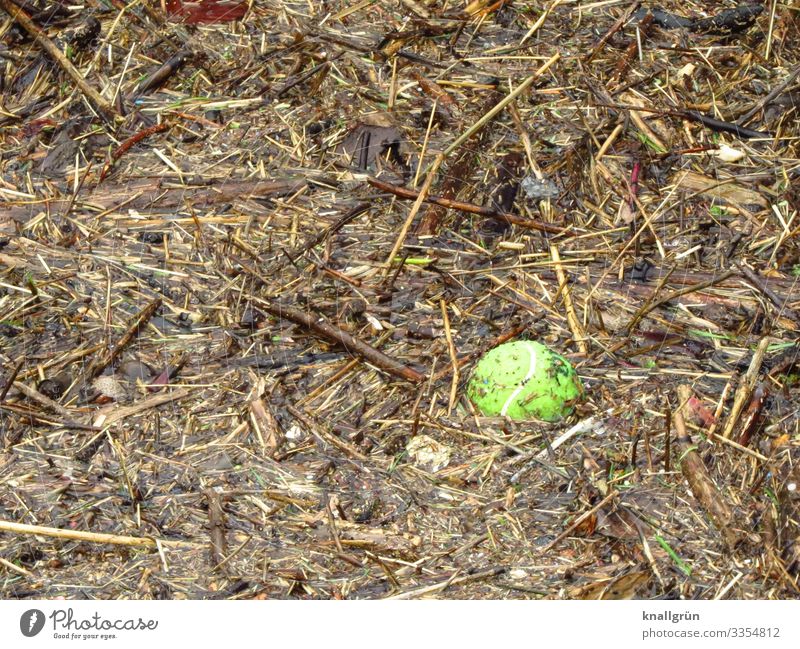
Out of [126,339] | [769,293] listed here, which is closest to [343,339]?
[126,339]

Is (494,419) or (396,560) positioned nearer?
(396,560)

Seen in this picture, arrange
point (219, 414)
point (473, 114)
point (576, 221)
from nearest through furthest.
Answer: point (219, 414) → point (576, 221) → point (473, 114)

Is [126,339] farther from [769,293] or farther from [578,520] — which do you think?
[769,293]

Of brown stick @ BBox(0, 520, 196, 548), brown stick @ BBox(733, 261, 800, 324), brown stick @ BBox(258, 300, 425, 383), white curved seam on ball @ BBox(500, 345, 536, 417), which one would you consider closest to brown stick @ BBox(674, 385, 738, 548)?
white curved seam on ball @ BBox(500, 345, 536, 417)

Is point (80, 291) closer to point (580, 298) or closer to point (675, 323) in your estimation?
point (580, 298)

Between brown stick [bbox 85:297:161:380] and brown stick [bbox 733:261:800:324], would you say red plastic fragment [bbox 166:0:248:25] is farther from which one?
brown stick [bbox 733:261:800:324]

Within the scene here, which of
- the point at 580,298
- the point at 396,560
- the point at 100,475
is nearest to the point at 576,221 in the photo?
the point at 580,298
